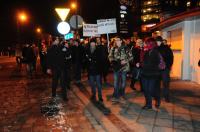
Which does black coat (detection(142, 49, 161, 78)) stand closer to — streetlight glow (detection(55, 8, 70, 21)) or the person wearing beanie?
the person wearing beanie

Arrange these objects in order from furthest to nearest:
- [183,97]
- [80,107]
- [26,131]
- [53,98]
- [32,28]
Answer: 1. [32,28]
2. [53,98]
3. [183,97]
4. [80,107]
5. [26,131]

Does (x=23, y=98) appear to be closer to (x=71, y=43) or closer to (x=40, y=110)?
(x=40, y=110)

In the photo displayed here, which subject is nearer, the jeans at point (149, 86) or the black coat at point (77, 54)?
the jeans at point (149, 86)

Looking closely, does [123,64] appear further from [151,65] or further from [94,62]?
[151,65]

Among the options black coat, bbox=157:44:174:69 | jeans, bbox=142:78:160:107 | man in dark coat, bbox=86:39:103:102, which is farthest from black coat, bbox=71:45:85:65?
jeans, bbox=142:78:160:107

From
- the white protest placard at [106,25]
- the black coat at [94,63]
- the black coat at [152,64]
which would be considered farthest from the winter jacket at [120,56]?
the white protest placard at [106,25]

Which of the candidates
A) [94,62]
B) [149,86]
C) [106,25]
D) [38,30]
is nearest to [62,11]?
[106,25]

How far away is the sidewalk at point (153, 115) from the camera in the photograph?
6.34m

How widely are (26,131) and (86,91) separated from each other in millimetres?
4537

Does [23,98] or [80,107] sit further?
[23,98]

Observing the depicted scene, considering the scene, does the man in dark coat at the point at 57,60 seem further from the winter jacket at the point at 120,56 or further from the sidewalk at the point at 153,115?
the winter jacket at the point at 120,56

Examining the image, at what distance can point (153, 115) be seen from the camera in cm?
721

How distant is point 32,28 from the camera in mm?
73125

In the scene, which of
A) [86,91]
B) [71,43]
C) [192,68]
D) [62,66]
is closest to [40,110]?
[62,66]
